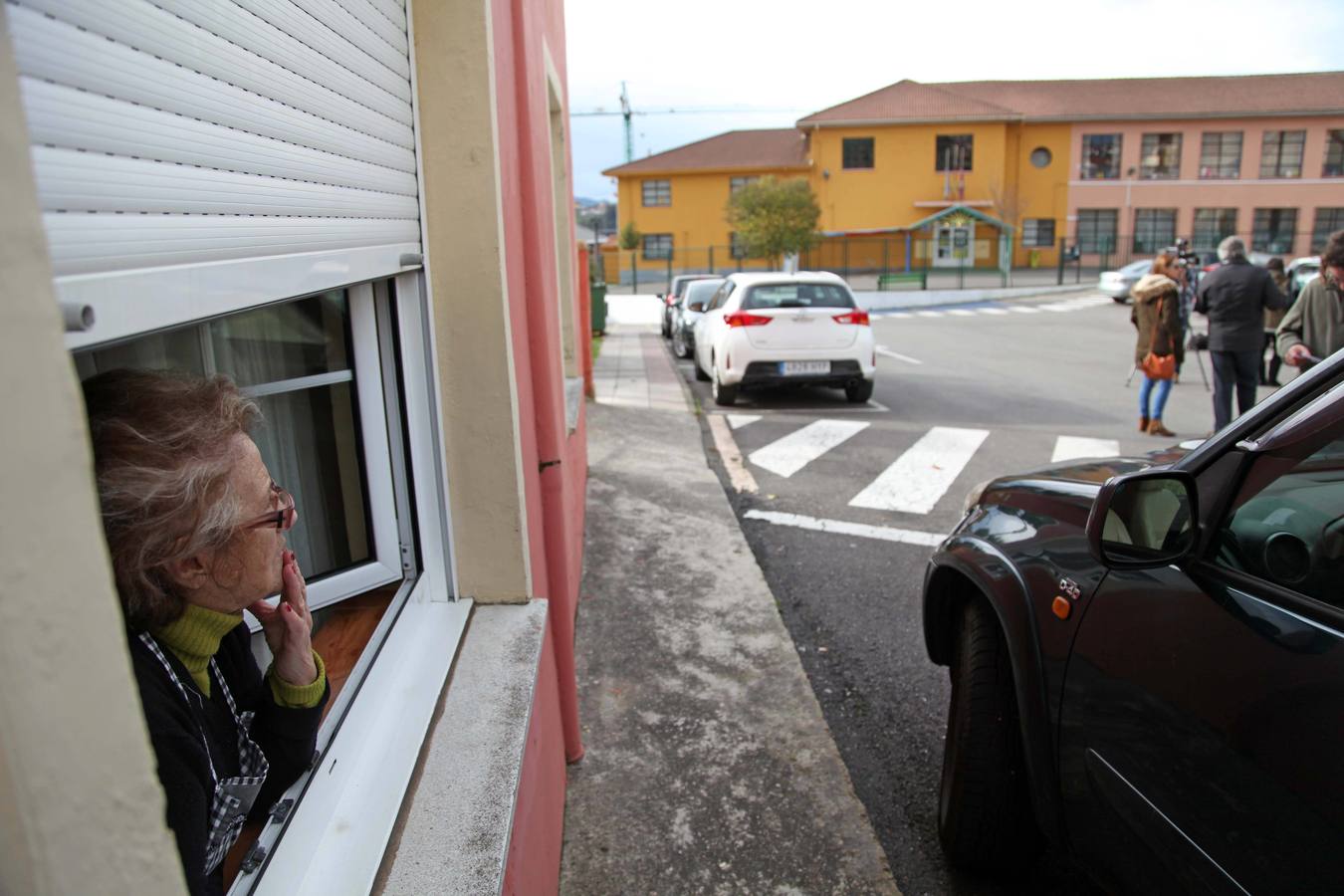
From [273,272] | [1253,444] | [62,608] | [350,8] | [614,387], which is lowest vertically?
[614,387]

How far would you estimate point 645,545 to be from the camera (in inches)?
236

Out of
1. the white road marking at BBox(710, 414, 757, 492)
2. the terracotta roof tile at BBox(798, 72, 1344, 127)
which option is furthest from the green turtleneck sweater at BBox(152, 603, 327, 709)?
the terracotta roof tile at BBox(798, 72, 1344, 127)

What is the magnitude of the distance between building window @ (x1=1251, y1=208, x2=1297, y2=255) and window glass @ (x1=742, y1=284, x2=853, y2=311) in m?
47.2

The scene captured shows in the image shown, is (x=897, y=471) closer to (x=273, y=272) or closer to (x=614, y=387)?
(x=614, y=387)

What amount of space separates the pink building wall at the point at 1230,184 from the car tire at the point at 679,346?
37.0 metres

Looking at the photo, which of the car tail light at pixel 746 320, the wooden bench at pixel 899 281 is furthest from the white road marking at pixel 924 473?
the wooden bench at pixel 899 281

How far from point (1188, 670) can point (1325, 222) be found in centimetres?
5883

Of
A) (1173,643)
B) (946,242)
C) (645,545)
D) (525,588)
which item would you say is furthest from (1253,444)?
(946,242)

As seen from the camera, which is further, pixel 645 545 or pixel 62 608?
pixel 645 545

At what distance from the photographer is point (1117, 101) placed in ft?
165

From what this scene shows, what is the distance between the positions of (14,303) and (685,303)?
1895cm

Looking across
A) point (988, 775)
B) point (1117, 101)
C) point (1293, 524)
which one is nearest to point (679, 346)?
point (988, 775)

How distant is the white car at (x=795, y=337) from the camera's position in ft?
37.7

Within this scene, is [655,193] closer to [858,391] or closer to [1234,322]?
[858,391]
